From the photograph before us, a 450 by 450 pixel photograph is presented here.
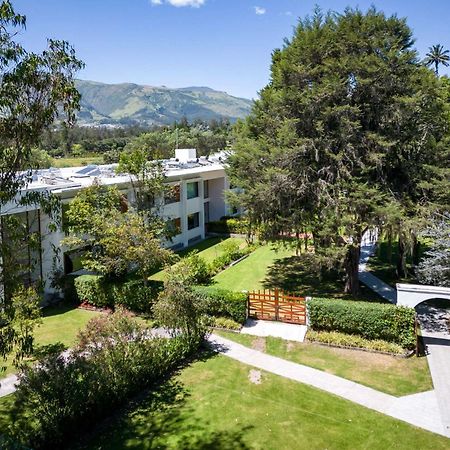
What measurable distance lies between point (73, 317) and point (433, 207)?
18.0 metres

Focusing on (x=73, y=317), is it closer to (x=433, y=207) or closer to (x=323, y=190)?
(x=323, y=190)

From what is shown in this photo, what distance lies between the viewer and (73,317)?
21.4 meters

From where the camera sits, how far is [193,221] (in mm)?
38469

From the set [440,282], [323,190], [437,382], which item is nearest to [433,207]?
[440,282]

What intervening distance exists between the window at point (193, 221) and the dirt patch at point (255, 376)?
917 inches

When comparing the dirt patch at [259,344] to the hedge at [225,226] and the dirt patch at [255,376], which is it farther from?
the hedge at [225,226]

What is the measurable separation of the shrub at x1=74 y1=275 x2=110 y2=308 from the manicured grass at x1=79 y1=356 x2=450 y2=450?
8.70 m

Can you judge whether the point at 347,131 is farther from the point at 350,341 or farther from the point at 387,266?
the point at 387,266

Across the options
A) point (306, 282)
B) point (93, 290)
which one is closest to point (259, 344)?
point (306, 282)

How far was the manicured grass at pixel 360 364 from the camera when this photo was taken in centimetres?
1438

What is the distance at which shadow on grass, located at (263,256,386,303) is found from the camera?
23891mm

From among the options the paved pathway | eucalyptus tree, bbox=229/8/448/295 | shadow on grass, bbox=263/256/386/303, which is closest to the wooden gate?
eucalyptus tree, bbox=229/8/448/295

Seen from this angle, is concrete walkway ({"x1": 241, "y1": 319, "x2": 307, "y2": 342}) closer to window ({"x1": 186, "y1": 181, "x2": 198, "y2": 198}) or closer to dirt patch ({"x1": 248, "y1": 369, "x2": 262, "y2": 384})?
dirt patch ({"x1": 248, "y1": 369, "x2": 262, "y2": 384})

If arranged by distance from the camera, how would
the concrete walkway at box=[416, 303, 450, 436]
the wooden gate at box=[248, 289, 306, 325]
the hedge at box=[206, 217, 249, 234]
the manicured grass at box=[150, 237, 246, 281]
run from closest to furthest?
1. the concrete walkway at box=[416, 303, 450, 436]
2. the wooden gate at box=[248, 289, 306, 325]
3. the manicured grass at box=[150, 237, 246, 281]
4. the hedge at box=[206, 217, 249, 234]
